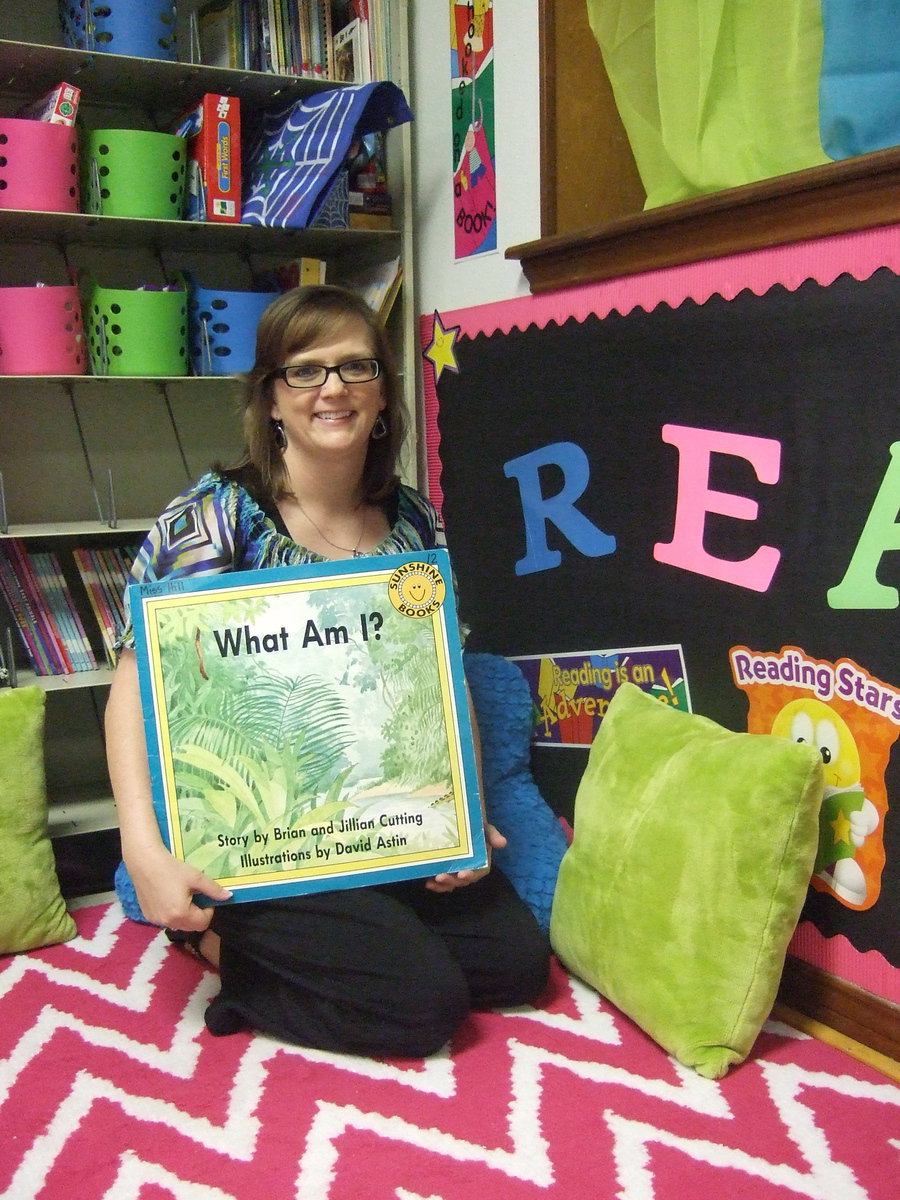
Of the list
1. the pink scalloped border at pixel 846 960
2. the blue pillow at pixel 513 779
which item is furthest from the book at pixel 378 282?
the pink scalloped border at pixel 846 960

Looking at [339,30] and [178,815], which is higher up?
[339,30]

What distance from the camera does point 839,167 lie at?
4.10 ft

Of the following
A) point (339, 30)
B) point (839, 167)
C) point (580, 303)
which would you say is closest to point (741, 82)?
point (839, 167)

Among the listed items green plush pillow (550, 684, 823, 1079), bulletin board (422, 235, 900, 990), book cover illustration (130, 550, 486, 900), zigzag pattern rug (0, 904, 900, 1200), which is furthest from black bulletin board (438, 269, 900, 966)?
book cover illustration (130, 550, 486, 900)

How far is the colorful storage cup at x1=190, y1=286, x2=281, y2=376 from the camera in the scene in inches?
81.5

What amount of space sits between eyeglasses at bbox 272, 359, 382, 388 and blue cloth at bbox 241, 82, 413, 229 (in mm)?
637

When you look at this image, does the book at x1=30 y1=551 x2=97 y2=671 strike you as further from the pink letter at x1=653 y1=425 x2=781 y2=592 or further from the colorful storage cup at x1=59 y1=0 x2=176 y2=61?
the pink letter at x1=653 y1=425 x2=781 y2=592

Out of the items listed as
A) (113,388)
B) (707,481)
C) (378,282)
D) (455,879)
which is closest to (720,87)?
(707,481)

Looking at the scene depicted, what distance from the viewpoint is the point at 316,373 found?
147cm

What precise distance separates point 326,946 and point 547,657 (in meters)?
0.69

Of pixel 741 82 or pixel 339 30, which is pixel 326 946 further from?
pixel 339 30

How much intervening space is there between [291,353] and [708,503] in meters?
0.64

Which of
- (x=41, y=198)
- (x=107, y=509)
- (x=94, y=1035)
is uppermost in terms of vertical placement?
(x=41, y=198)

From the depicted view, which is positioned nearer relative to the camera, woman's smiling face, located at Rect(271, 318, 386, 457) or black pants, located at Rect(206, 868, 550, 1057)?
black pants, located at Rect(206, 868, 550, 1057)
